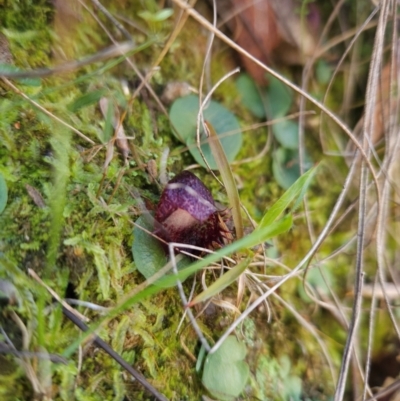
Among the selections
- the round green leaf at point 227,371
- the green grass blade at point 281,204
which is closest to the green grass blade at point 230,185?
the green grass blade at point 281,204

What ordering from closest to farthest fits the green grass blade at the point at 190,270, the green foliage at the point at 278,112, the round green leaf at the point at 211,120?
1. the green grass blade at the point at 190,270
2. the round green leaf at the point at 211,120
3. the green foliage at the point at 278,112

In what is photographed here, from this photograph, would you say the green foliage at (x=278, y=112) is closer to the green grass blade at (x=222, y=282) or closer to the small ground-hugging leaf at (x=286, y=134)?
the small ground-hugging leaf at (x=286, y=134)

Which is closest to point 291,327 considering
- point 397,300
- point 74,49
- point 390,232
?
point 397,300

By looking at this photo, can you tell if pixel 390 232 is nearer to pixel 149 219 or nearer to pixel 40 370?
pixel 149 219

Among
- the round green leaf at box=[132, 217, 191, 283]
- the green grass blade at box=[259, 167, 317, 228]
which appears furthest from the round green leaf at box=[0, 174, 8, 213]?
the green grass blade at box=[259, 167, 317, 228]

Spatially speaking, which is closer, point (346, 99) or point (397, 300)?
point (397, 300)

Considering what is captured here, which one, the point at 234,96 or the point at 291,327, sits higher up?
the point at 234,96

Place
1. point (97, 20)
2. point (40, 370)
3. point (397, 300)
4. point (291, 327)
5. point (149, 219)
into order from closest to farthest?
point (40, 370)
point (149, 219)
point (97, 20)
point (291, 327)
point (397, 300)

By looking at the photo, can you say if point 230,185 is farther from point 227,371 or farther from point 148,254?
point 227,371
